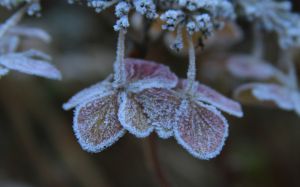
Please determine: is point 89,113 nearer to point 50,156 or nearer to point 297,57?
point 297,57

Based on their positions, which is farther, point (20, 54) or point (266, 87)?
point (266, 87)

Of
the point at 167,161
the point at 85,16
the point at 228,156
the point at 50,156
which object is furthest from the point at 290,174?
the point at 85,16

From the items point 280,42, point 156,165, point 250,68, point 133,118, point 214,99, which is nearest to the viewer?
point 133,118

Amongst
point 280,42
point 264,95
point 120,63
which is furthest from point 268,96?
point 120,63

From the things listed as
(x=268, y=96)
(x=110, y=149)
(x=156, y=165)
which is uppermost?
(x=268, y=96)

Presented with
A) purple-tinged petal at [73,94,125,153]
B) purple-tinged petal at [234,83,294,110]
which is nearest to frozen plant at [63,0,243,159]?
purple-tinged petal at [73,94,125,153]

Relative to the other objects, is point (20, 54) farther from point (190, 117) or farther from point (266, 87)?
point (266, 87)

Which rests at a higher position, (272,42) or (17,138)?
(272,42)

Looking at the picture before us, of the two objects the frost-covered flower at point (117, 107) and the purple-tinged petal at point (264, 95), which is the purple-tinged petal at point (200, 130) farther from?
the purple-tinged petal at point (264, 95)
